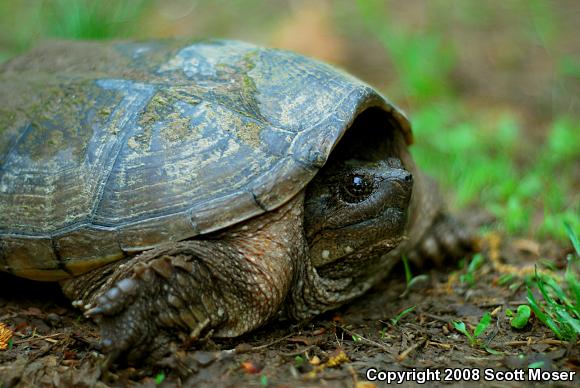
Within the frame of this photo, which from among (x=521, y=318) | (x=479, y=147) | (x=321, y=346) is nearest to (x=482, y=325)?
(x=521, y=318)

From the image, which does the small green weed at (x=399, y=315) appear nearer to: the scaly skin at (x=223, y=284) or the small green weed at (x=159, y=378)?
the scaly skin at (x=223, y=284)

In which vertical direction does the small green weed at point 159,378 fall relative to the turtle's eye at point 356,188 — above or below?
below

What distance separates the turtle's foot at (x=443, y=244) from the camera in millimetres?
3213

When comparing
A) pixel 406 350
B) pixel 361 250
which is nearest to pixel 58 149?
pixel 361 250

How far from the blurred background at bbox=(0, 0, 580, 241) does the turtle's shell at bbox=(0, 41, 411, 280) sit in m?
1.49

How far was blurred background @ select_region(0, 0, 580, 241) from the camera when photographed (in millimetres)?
4270

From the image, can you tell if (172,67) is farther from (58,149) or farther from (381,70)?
(381,70)

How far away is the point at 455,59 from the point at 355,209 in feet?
13.6

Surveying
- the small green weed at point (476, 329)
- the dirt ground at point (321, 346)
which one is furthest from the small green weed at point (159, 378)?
the small green weed at point (476, 329)

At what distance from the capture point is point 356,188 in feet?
8.14

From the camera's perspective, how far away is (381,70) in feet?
20.6

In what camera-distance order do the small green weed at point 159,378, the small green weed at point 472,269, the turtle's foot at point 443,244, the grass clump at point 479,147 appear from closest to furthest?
1. the small green weed at point 159,378
2. the small green weed at point 472,269
3. the turtle's foot at point 443,244
4. the grass clump at point 479,147

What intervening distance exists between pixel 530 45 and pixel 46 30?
4.97 m

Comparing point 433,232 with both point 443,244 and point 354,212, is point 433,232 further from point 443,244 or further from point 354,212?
point 354,212
